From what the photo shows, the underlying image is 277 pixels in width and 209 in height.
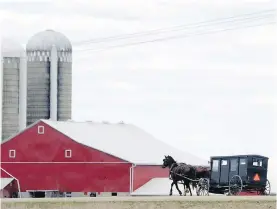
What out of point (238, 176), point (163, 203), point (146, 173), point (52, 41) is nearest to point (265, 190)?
point (238, 176)

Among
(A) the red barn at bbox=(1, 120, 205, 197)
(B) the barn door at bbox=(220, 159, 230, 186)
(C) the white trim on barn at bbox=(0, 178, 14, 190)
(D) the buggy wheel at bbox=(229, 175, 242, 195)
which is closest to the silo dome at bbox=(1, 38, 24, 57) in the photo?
(A) the red barn at bbox=(1, 120, 205, 197)

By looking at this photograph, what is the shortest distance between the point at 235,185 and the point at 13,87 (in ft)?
105

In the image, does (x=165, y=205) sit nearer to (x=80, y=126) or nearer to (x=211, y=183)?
(x=211, y=183)

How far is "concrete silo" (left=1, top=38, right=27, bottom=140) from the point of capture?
6512cm

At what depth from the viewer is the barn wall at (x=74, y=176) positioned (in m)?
53.1

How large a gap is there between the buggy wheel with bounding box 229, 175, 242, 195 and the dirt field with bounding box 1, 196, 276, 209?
3.24m

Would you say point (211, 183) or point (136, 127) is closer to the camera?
point (211, 183)

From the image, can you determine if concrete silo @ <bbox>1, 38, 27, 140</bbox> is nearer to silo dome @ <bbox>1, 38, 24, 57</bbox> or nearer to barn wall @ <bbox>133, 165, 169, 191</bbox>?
silo dome @ <bbox>1, 38, 24, 57</bbox>

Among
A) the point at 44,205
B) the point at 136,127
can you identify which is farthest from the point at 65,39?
the point at 44,205

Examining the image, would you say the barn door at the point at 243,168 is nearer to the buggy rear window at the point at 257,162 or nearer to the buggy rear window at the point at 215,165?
the buggy rear window at the point at 257,162

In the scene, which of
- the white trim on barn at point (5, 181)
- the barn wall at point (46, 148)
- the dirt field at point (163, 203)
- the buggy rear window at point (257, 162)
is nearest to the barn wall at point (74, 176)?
the barn wall at point (46, 148)

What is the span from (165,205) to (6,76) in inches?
1373

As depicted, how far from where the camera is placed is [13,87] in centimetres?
6638

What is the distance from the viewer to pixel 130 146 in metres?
55.7
